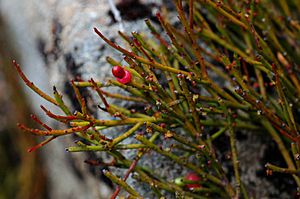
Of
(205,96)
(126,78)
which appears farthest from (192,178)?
(126,78)

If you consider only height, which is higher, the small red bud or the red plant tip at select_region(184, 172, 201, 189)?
the small red bud

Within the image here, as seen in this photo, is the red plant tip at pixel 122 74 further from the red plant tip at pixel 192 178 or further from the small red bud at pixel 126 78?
the red plant tip at pixel 192 178

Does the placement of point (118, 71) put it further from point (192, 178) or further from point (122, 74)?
point (192, 178)

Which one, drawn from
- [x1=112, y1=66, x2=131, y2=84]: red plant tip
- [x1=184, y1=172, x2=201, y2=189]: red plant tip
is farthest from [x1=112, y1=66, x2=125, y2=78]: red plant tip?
[x1=184, y1=172, x2=201, y2=189]: red plant tip

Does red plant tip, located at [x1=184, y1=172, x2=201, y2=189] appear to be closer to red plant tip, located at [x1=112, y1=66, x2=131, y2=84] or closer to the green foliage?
the green foliage

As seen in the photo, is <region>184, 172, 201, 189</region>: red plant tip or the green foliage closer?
the green foliage

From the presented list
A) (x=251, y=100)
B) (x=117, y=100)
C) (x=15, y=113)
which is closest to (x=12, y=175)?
(x=15, y=113)

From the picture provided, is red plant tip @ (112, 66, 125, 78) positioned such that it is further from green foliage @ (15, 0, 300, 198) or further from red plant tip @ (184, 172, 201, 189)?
red plant tip @ (184, 172, 201, 189)

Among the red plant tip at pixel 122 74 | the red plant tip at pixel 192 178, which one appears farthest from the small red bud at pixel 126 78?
the red plant tip at pixel 192 178
